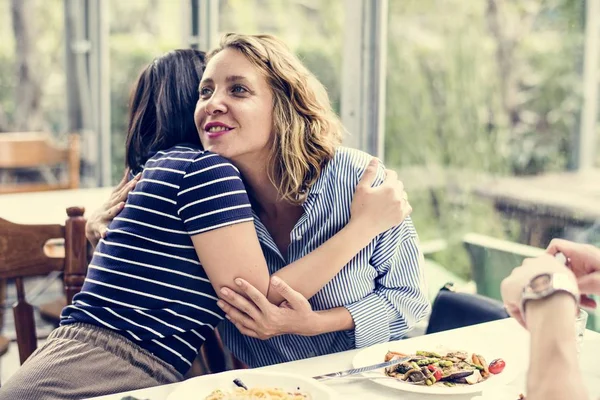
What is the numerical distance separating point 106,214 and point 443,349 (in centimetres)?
83

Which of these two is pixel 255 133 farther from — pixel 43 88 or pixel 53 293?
pixel 43 88

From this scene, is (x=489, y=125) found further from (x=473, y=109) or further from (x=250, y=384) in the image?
(x=250, y=384)

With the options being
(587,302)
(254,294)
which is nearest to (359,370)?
(254,294)

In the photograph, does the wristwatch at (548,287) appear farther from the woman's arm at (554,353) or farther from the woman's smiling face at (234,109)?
the woman's smiling face at (234,109)

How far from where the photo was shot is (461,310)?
1713 mm

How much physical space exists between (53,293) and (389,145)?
8.89 feet

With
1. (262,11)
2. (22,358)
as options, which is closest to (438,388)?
(22,358)

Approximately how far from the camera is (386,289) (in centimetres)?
159

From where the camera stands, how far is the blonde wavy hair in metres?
1.59

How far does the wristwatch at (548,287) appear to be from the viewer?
89cm

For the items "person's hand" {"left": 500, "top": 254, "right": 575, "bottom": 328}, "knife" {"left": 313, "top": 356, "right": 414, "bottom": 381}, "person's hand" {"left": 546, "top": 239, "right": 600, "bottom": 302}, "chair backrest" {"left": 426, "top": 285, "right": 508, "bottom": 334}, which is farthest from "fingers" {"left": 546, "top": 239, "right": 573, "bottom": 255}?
"chair backrest" {"left": 426, "top": 285, "right": 508, "bottom": 334}

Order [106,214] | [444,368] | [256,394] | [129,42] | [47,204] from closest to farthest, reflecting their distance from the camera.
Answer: [256,394] → [444,368] → [106,214] → [47,204] → [129,42]

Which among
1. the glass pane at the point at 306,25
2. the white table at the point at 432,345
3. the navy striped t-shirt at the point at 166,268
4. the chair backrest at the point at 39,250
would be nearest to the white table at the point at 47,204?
the chair backrest at the point at 39,250

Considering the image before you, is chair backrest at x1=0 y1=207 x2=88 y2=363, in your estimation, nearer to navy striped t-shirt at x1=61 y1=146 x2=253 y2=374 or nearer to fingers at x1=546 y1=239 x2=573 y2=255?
navy striped t-shirt at x1=61 y1=146 x2=253 y2=374
